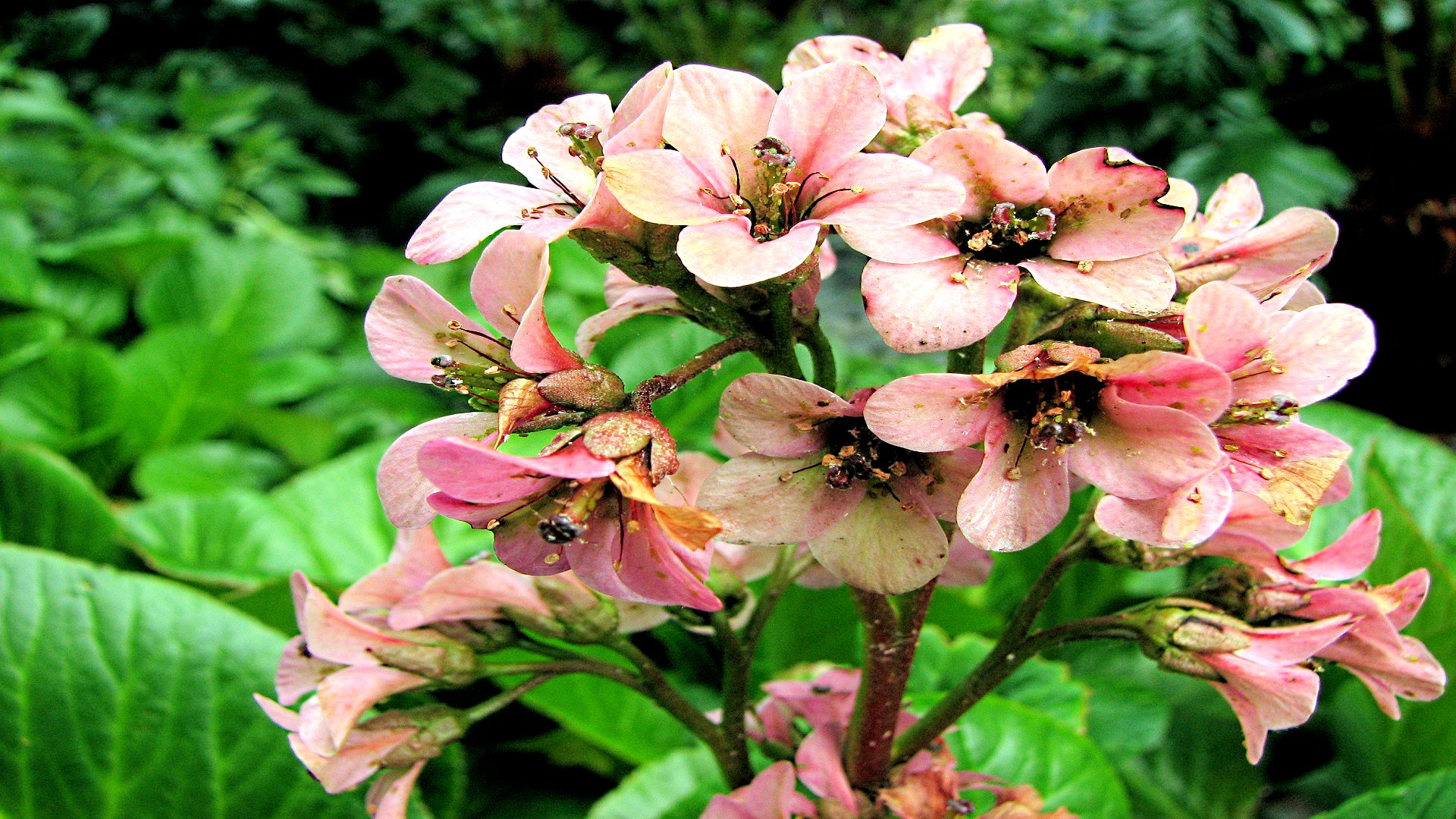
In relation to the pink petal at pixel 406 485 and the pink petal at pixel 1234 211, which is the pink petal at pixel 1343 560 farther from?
the pink petal at pixel 406 485

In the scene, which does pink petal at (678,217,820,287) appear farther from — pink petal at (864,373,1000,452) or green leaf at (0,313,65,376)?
green leaf at (0,313,65,376)

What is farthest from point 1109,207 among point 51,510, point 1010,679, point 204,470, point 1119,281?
point 204,470

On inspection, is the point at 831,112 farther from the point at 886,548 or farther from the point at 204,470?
the point at 204,470

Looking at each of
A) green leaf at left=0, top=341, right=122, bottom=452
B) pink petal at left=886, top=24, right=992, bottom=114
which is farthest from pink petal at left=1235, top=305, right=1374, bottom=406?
green leaf at left=0, top=341, right=122, bottom=452

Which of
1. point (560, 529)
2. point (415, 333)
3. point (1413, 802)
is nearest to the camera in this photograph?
point (560, 529)

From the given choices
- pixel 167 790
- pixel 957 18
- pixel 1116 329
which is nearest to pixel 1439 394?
pixel 1116 329

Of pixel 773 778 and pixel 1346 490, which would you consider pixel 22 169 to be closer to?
pixel 773 778
